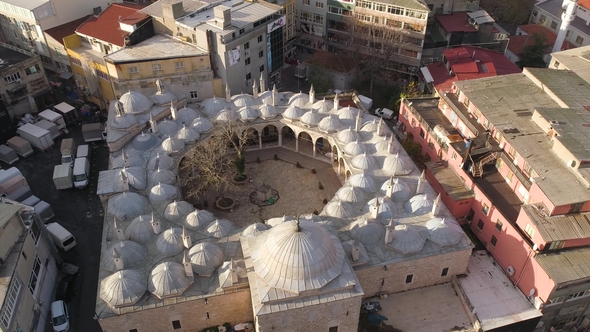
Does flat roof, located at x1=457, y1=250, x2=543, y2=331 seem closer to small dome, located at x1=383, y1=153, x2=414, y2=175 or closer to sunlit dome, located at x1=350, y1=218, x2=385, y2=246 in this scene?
sunlit dome, located at x1=350, y1=218, x2=385, y2=246

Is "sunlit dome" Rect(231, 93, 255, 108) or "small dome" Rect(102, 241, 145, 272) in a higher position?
"sunlit dome" Rect(231, 93, 255, 108)

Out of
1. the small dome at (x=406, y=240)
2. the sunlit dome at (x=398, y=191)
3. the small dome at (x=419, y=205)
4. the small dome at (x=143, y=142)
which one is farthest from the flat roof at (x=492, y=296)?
the small dome at (x=143, y=142)

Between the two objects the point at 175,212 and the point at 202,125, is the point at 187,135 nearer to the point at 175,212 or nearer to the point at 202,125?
the point at 202,125

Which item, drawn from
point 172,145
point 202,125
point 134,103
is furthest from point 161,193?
point 134,103

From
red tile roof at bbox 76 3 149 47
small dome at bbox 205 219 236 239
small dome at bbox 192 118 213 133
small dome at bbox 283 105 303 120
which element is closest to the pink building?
small dome at bbox 283 105 303 120

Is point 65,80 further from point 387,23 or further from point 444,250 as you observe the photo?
point 444,250
